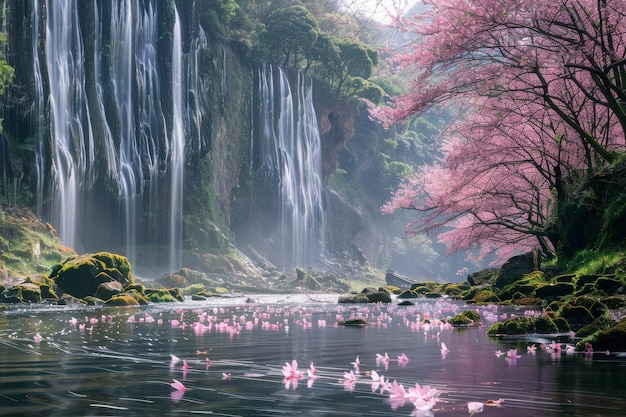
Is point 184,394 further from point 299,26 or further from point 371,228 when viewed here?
point 371,228

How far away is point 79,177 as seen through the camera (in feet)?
125

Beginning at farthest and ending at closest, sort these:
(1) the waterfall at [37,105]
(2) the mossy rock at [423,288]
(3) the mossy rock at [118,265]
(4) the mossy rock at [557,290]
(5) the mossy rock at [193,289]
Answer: (5) the mossy rock at [193,289] → (2) the mossy rock at [423,288] → (1) the waterfall at [37,105] → (3) the mossy rock at [118,265] → (4) the mossy rock at [557,290]

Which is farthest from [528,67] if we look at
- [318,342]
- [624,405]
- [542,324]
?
[624,405]

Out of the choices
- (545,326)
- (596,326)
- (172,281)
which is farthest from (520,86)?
(172,281)

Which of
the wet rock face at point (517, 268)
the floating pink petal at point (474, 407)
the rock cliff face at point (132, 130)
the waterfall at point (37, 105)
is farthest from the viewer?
the rock cliff face at point (132, 130)

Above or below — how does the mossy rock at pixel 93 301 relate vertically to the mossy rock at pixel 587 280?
below

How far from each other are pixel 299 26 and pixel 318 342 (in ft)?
170

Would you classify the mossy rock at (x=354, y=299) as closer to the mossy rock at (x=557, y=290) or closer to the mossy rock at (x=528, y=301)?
the mossy rock at (x=528, y=301)

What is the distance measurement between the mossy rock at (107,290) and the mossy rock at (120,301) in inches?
36.1

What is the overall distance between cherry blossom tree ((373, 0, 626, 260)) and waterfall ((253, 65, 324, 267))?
34349 millimetres

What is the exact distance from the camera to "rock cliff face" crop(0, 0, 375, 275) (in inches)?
1357

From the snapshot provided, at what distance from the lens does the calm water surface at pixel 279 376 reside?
12.8 ft

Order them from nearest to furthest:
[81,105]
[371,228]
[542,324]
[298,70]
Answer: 1. [542,324]
2. [81,105]
3. [298,70]
4. [371,228]

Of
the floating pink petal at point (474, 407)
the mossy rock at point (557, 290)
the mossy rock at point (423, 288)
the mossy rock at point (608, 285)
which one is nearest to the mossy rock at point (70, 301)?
the mossy rock at point (557, 290)
